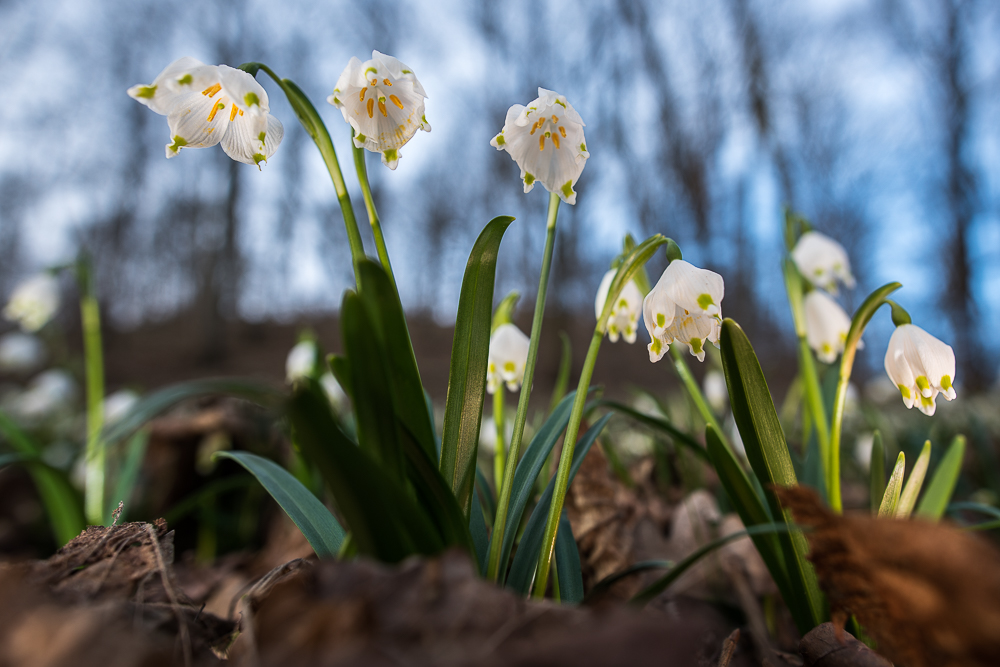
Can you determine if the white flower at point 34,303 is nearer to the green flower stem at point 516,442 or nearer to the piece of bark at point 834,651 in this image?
the green flower stem at point 516,442

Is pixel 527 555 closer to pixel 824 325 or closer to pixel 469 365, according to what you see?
pixel 469 365

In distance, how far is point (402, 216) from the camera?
1700 cm

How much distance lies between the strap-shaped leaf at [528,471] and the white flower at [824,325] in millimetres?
607

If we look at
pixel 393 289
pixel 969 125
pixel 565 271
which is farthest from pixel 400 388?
pixel 969 125

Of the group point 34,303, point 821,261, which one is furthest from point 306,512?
point 34,303

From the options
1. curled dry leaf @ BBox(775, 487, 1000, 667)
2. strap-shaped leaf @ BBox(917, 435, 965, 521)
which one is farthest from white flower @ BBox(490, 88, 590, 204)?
strap-shaped leaf @ BBox(917, 435, 965, 521)

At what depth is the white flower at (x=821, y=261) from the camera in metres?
1.33

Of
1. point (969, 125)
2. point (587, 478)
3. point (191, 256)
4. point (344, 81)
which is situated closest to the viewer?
point (344, 81)

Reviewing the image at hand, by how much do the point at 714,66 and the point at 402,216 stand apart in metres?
11.2

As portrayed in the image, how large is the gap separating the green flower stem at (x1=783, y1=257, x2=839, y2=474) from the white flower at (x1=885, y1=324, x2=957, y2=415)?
19 cm

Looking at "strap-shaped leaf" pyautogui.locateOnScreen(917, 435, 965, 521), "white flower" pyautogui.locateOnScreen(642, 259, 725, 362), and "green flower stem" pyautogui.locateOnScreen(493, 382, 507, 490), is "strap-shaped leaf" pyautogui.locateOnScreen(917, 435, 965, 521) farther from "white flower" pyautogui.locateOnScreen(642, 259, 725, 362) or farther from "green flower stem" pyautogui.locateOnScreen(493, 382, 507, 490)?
"green flower stem" pyautogui.locateOnScreen(493, 382, 507, 490)

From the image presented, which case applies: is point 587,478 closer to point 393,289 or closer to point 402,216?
point 393,289

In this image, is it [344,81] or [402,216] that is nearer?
[344,81]

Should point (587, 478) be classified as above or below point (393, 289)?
below
